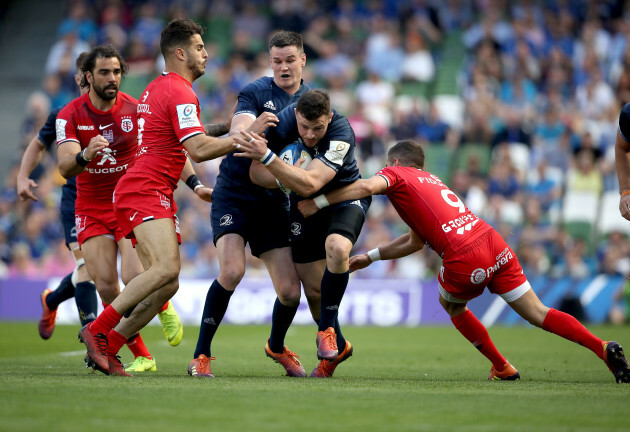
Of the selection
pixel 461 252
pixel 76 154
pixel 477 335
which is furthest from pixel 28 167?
pixel 477 335

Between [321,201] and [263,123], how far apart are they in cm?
86

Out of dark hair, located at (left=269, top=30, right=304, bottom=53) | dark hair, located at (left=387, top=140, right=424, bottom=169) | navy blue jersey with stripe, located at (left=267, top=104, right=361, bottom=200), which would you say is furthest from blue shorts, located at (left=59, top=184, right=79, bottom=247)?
dark hair, located at (left=387, top=140, right=424, bottom=169)

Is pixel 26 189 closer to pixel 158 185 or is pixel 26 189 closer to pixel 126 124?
pixel 126 124

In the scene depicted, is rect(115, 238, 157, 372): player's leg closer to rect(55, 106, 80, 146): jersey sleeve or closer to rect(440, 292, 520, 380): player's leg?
rect(55, 106, 80, 146): jersey sleeve

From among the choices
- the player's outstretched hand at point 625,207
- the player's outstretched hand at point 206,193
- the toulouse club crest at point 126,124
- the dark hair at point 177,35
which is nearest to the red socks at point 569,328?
the player's outstretched hand at point 625,207

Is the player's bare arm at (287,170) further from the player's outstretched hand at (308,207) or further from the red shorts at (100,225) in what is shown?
the red shorts at (100,225)

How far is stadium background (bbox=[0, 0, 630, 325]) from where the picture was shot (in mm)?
16734

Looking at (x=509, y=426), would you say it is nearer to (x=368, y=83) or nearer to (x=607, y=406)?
(x=607, y=406)

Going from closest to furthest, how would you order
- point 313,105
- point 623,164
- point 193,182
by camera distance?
point 313,105 → point 623,164 → point 193,182

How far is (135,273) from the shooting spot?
8.20m

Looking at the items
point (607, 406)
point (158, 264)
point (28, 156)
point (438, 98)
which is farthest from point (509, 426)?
point (438, 98)

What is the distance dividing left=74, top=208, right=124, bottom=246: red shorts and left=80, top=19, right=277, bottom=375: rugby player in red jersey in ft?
2.76

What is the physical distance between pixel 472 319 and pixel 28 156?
4933 millimetres

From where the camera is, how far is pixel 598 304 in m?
16.2
